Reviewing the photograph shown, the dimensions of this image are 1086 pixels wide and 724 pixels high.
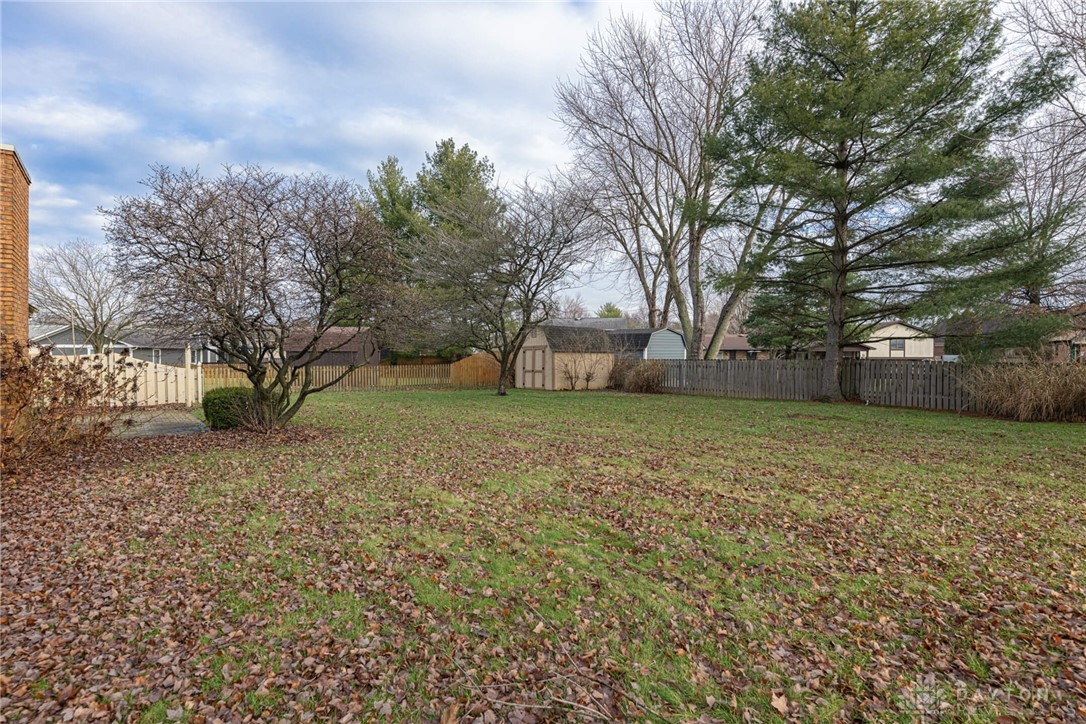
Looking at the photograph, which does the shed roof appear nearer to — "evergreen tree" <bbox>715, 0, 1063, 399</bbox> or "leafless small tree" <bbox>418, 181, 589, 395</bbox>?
"leafless small tree" <bbox>418, 181, 589, 395</bbox>

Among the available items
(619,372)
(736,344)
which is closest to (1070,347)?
(619,372)

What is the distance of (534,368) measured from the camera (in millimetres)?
22828

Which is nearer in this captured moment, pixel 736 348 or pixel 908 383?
pixel 908 383

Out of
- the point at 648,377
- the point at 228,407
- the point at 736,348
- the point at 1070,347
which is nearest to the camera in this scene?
the point at 228,407

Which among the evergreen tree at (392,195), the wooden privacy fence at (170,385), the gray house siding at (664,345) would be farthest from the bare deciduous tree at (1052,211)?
the evergreen tree at (392,195)

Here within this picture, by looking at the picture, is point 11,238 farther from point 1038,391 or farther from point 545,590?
point 1038,391

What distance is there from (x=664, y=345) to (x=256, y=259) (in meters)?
23.3

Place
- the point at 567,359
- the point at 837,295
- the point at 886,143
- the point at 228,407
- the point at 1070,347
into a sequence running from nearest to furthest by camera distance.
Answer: the point at 228,407, the point at 1070,347, the point at 886,143, the point at 837,295, the point at 567,359

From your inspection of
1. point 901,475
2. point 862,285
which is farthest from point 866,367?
point 901,475

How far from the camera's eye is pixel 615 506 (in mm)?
4902

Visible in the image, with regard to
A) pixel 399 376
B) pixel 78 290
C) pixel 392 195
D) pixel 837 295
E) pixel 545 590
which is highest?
pixel 392 195

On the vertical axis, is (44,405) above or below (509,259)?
below

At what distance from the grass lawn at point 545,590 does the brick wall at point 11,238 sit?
2371mm

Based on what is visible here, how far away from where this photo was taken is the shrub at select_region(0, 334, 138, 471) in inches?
216
